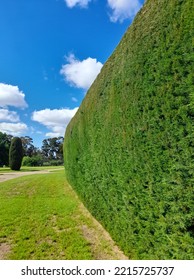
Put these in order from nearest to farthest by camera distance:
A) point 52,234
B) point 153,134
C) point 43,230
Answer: point 153,134, point 52,234, point 43,230

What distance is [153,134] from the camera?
296 centimetres

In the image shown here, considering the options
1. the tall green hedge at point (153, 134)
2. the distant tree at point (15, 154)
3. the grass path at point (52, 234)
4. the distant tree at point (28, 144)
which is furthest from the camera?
the distant tree at point (28, 144)

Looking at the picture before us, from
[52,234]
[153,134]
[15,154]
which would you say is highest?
[15,154]

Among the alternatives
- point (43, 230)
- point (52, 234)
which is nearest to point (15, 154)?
point (43, 230)

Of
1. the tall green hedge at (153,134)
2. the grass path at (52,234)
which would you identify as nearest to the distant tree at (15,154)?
the grass path at (52,234)

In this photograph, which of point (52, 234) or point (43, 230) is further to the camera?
point (43, 230)

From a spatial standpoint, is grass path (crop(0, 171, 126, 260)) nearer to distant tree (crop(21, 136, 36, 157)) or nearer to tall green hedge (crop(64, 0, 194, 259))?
tall green hedge (crop(64, 0, 194, 259))

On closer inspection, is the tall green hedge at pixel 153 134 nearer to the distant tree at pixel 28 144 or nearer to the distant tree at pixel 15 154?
the distant tree at pixel 15 154

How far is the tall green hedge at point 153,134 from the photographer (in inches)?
96.7

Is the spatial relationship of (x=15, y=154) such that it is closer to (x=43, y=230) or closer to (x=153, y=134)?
(x=43, y=230)

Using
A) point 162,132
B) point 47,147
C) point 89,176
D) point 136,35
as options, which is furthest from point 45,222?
point 47,147

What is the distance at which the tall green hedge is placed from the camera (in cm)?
246

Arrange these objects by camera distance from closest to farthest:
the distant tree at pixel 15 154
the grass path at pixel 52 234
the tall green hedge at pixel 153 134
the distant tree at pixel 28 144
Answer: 1. the tall green hedge at pixel 153 134
2. the grass path at pixel 52 234
3. the distant tree at pixel 15 154
4. the distant tree at pixel 28 144

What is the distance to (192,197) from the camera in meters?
2.35
